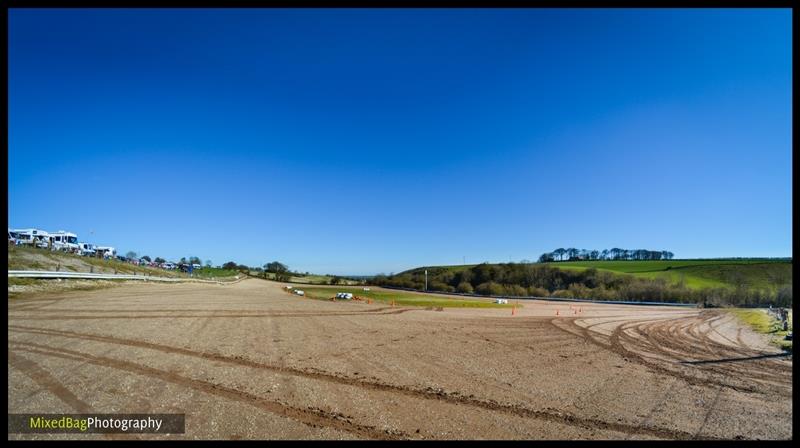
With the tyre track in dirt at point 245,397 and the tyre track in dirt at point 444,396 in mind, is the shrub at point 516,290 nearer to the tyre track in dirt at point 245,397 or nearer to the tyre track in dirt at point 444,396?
the tyre track in dirt at point 444,396

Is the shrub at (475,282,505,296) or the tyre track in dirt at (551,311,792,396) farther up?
the tyre track in dirt at (551,311,792,396)

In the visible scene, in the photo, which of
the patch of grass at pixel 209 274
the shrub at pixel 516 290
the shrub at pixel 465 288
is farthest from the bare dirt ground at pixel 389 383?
the patch of grass at pixel 209 274

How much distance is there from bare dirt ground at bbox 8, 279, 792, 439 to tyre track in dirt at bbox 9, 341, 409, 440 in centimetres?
5

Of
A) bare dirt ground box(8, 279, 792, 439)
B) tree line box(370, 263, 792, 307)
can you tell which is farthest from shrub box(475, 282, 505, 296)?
bare dirt ground box(8, 279, 792, 439)

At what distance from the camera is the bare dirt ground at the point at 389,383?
812cm

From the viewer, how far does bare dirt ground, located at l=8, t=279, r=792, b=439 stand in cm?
812

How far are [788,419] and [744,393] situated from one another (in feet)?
7.47

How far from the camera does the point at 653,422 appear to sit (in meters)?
8.55

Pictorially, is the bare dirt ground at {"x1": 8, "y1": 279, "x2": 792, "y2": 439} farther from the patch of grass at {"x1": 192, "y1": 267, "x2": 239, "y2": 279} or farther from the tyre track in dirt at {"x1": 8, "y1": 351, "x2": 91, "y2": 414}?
the patch of grass at {"x1": 192, "y1": 267, "x2": 239, "y2": 279}

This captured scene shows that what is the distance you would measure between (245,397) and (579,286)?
8888cm

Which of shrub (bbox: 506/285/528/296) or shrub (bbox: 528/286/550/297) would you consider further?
shrub (bbox: 506/285/528/296)
